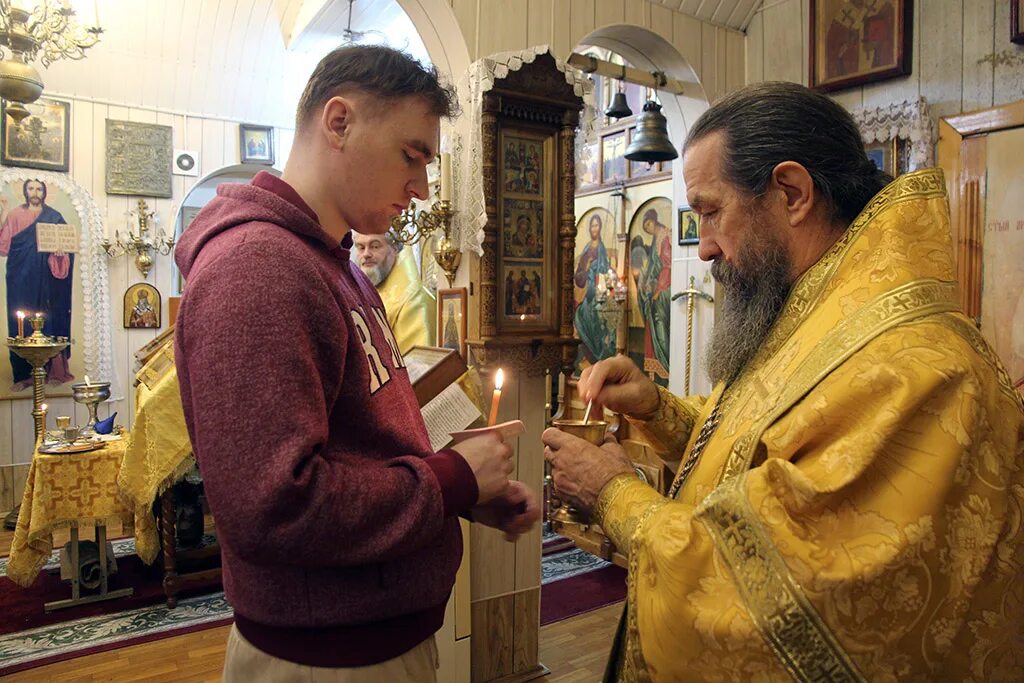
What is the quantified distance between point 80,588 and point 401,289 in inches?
105

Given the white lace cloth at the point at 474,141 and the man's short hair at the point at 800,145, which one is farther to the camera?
the white lace cloth at the point at 474,141

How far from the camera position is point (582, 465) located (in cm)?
142

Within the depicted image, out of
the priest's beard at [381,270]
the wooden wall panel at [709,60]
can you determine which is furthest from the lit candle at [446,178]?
the wooden wall panel at [709,60]

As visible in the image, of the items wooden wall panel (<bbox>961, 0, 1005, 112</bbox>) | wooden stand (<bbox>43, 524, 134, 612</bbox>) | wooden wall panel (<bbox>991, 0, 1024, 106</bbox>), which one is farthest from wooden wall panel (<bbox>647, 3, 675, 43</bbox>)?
wooden stand (<bbox>43, 524, 134, 612</bbox>)

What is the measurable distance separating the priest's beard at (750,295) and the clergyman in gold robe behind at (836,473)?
0.01 metres

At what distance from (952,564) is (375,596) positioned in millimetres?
847

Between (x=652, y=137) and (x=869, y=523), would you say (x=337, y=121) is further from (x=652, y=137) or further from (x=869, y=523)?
(x=652, y=137)

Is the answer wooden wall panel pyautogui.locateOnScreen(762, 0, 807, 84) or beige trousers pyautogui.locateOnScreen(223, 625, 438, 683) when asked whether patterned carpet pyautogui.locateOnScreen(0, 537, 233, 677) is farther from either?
wooden wall panel pyautogui.locateOnScreen(762, 0, 807, 84)

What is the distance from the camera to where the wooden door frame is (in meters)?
3.17

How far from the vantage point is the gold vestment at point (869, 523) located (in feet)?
3.28

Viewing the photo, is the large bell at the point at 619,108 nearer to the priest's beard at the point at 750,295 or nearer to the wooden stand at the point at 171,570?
the priest's beard at the point at 750,295

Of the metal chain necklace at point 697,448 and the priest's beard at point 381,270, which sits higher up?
the priest's beard at point 381,270

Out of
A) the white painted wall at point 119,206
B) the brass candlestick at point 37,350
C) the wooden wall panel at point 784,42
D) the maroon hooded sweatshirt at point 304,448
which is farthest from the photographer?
the white painted wall at point 119,206

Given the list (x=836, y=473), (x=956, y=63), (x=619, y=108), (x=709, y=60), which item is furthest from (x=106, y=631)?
(x=956, y=63)
